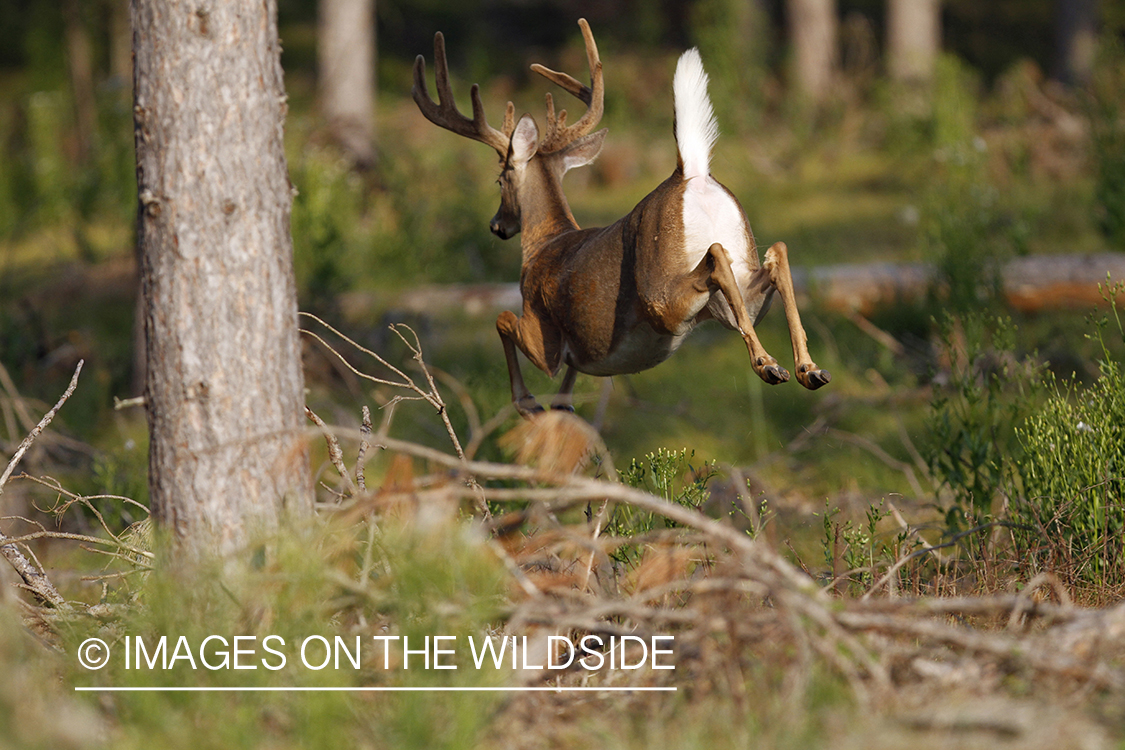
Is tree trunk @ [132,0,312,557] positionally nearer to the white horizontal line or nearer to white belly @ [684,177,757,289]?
the white horizontal line

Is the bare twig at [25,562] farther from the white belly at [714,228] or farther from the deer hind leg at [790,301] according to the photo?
the deer hind leg at [790,301]

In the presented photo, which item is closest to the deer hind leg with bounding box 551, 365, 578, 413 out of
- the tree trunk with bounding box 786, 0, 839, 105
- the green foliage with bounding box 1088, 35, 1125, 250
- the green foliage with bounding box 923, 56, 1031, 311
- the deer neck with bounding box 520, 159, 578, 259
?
the deer neck with bounding box 520, 159, 578, 259

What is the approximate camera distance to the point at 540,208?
438cm

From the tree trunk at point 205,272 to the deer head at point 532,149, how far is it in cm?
101

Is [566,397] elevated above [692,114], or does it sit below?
below

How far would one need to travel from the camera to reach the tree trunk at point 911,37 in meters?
13.7

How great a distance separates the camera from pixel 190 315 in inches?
138

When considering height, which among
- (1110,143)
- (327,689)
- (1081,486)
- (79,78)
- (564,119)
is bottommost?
(327,689)

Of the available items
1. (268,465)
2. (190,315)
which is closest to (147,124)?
(190,315)

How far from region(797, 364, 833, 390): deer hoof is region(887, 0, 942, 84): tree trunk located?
37.4 feet

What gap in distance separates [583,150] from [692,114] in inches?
36.5

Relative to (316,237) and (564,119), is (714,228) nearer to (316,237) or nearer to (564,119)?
(564,119)

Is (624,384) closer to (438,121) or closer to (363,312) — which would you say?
(363,312)

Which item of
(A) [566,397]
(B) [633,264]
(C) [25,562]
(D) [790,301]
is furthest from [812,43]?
(C) [25,562]
